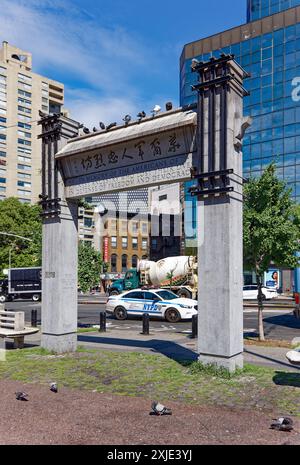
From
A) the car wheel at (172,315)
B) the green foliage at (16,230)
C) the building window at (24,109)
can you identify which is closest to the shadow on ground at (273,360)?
the car wheel at (172,315)

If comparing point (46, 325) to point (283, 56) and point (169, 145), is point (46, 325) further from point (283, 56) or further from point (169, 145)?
point (283, 56)

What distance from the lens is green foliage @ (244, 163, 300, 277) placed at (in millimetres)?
15109

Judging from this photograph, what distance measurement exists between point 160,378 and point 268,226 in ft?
24.3

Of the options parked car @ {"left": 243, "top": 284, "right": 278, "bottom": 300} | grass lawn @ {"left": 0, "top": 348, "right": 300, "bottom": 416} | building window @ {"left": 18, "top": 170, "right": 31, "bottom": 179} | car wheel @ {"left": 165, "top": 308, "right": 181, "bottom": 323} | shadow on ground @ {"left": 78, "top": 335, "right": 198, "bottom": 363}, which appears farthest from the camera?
building window @ {"left": 18, "top": 170, "right": 31, "bottom": 179}

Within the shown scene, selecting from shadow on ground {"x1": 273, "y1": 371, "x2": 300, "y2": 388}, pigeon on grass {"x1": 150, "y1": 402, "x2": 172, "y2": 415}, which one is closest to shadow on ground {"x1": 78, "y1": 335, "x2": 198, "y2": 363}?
shadow on ground {"x1": 273, "y1": 371, "x2": 300, "y2": 388}

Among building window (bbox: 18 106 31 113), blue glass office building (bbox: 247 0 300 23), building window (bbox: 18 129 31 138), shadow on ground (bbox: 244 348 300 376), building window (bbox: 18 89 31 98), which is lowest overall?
shadow on ground (bbox: 244 348 300 376)

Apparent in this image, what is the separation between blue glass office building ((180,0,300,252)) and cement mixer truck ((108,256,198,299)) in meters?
18.1

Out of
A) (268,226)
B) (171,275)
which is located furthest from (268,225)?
(171,275)

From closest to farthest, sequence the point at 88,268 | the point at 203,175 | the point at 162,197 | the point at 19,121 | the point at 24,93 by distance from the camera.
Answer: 1. the point at 203,175
2. the point at 88,268
3. the point at 162,197
4. the point at 19,121
5. the point at 24,93

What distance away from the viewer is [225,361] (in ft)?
30.8

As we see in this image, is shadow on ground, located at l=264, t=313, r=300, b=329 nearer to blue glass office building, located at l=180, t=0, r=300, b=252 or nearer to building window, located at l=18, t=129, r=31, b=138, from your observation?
blue glass office building, located at l=180, t=0, r=300, b=252

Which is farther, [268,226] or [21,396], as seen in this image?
[268,226]

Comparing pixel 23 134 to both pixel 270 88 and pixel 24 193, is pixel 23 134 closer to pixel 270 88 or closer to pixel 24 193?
pixel 24 193

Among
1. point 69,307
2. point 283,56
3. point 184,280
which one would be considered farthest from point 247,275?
point 69,307
